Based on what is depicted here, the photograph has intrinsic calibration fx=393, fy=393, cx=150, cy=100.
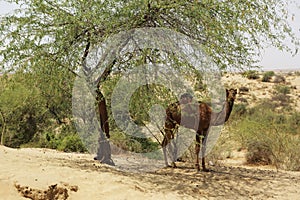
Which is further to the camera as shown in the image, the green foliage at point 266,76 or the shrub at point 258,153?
the green foliage at point 266,76

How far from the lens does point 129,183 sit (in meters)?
7.07

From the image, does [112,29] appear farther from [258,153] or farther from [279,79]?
[279,79]

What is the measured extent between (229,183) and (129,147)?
6150mm

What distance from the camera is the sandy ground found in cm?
638

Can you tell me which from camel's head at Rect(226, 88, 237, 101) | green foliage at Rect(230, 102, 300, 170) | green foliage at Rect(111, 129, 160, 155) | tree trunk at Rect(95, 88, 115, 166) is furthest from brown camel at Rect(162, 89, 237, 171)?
green foliage at Rect(111, 129, 160, 155)

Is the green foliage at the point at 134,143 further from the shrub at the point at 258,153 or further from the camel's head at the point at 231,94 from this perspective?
the camel's head at the point at 231,94

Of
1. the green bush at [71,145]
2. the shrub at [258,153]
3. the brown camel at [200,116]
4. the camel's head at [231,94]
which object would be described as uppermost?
the camel's head at [231,94]

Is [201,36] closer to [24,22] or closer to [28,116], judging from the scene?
[24,22]

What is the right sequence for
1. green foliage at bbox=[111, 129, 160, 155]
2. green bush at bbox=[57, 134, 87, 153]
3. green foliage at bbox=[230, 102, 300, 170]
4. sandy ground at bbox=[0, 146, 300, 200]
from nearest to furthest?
1. sandy ground at bbox=[0, 146, 300, 200]
2. green foliage at bbox=[230, 102, 300, 170]
3. green foliage at bbox=[111, 129, 160, 155]
4. green bush at bbox=[57, 134, 87, 153]

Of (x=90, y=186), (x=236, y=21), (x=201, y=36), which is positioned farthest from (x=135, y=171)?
(x=236, y=21)

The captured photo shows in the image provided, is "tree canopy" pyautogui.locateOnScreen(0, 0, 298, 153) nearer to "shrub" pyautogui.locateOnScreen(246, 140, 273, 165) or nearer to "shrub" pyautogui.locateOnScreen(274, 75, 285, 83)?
"shrub" pyautogui.locateOnScreen(246, 140, 273, 165)

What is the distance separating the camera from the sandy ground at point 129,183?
6.38 metres

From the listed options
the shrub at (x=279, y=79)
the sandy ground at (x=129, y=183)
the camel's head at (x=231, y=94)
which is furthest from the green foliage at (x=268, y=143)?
the shrub at (x=279, y=79)

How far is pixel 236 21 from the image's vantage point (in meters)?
7.41
